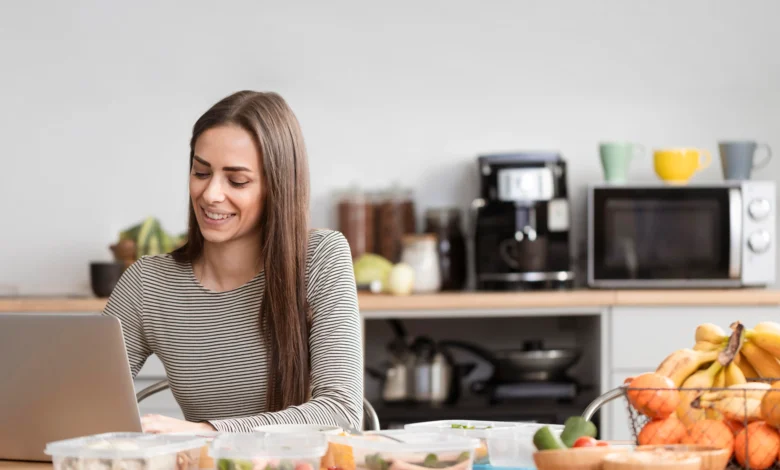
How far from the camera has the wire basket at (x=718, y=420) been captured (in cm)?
112

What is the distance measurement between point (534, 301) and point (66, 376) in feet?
6.40

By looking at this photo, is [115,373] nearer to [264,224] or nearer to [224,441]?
[224,441]

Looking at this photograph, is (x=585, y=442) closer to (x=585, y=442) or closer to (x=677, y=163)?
(x=585, y=442)

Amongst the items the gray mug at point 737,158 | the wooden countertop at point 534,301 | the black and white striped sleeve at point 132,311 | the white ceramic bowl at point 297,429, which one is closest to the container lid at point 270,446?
the white ceramic bowl at point 297,429

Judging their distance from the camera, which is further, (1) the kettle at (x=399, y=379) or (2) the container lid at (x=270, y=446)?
(1) the kettle at (x=399, y=379)

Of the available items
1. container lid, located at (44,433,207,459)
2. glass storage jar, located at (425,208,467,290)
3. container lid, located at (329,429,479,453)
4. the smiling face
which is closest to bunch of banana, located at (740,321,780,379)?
container lid, located at (329,429,479,453)

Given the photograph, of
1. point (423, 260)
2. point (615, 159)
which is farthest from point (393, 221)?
point (615, 159)

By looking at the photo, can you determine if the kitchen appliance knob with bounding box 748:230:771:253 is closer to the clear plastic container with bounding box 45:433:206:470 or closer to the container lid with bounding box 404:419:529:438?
the container lid with bounding box 404:419:529:438

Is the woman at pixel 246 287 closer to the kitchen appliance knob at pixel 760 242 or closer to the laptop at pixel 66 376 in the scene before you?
the laptop at pixel 66 376

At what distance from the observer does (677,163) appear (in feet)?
10.4

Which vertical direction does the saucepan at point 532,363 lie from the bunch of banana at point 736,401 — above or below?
below

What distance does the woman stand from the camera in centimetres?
172

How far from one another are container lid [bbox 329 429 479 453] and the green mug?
7.38 ft

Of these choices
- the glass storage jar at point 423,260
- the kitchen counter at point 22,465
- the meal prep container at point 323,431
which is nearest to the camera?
the meal prep container at point 323,431
